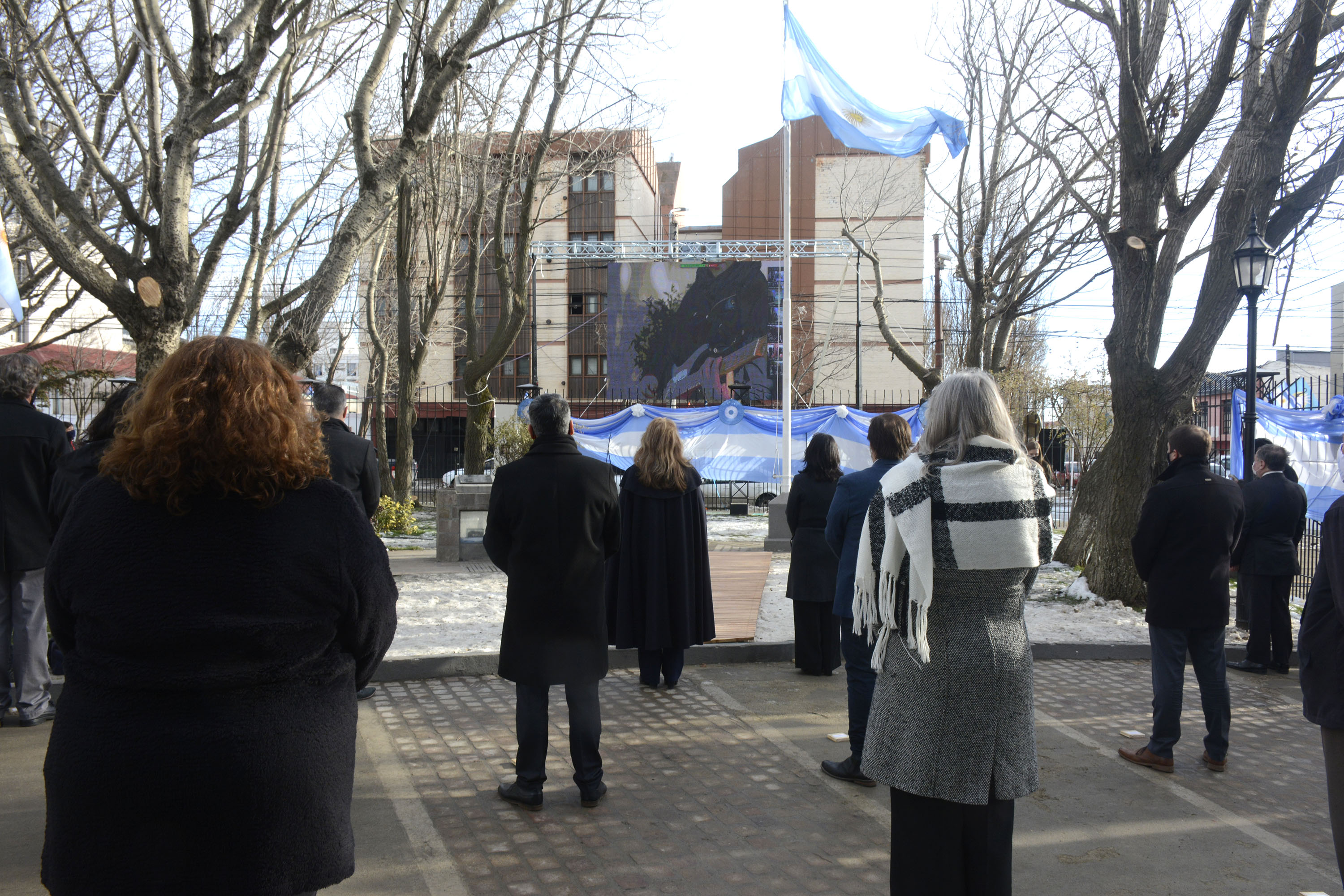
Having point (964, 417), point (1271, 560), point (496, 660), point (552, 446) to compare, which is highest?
point (964, 417)

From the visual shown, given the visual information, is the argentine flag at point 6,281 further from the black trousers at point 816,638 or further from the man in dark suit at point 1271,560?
the man in dark suit at point 1271,560

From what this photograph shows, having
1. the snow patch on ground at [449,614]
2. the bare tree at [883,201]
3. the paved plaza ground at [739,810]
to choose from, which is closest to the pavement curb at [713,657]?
the snow patch on ground at [449,614]

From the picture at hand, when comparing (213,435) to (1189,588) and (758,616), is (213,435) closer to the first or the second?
(1189,588)

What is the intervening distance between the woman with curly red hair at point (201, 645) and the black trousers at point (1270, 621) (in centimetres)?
815

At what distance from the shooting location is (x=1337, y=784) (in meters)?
3.47

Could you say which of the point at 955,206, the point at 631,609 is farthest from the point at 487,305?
the point at 631,609

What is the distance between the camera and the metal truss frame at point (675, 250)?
1547 inches

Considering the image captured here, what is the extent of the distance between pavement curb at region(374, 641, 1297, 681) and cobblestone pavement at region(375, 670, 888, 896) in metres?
0.65

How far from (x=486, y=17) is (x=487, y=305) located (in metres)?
45.6

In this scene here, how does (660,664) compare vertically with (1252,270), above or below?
below

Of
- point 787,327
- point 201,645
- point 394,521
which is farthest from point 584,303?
point 201,645

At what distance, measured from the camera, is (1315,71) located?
9.20 meters

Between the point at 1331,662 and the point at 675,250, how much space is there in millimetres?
38616

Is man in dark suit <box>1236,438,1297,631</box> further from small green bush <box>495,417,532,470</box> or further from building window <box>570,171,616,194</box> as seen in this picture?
building window <box>570,171,616,194</box>
